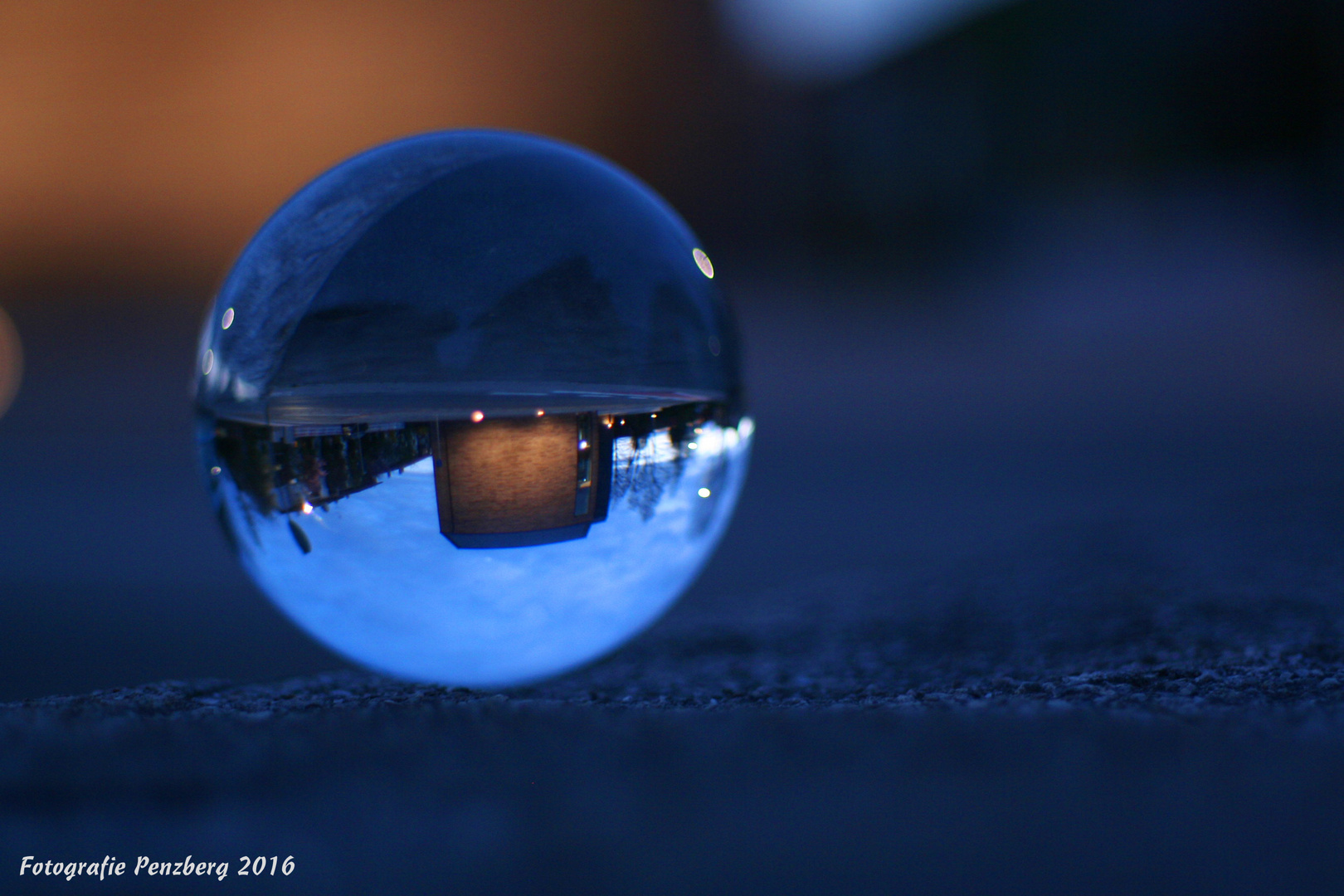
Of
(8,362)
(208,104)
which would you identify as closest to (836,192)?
(208,104)

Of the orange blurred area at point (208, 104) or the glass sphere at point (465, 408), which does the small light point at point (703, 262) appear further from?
the orange blurred area at point (208, 104)

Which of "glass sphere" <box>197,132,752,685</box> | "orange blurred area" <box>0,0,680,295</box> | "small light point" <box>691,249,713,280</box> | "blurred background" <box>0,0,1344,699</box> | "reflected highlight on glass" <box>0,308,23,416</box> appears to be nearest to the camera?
"glass sphere" <box>197,132,752,685</box>

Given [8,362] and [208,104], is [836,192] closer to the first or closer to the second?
[208,104]

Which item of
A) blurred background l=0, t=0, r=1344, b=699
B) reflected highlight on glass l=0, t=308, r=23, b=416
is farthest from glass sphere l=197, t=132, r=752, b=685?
reflected highlight on glass l=0, t=308, r=23, b=416

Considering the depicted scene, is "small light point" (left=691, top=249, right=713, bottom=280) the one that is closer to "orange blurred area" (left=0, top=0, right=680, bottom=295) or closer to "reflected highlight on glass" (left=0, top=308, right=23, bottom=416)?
"reflected highlight on glass" (left=0, top=308, right=23, bottom=416)

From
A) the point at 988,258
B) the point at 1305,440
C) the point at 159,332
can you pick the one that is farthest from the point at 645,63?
the point at 1305,440
